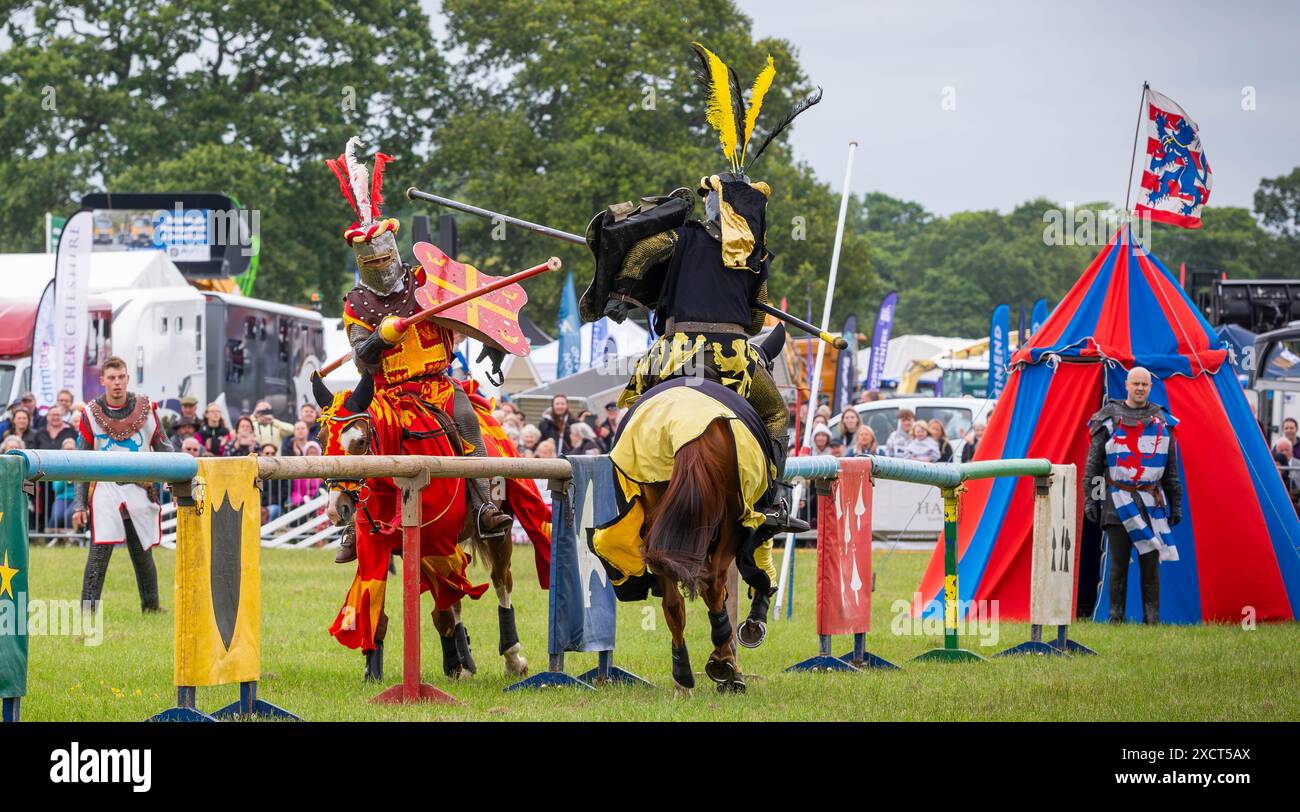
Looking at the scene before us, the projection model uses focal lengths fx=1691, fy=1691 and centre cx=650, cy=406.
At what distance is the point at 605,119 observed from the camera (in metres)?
39.6

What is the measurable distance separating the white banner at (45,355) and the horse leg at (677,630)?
13769 millimetres

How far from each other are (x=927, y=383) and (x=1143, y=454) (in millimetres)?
31108

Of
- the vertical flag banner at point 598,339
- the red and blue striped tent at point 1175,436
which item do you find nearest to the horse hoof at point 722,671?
the red and blue striped tent at point 1175,436

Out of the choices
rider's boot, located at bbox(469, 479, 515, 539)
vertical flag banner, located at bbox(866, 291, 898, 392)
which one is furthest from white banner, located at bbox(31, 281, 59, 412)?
vertical flag banner, located at bbox(866, 291, 898, 392)

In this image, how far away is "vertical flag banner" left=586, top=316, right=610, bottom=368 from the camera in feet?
91.2

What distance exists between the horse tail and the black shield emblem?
1910mm

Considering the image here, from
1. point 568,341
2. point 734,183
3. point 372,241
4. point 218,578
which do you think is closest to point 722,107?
point 734,183

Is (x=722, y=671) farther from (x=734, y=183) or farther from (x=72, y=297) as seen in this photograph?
(x=72, y=297)

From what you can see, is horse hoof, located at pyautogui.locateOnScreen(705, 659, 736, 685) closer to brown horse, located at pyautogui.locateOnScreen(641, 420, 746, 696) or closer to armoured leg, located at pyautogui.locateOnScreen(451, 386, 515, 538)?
brown horse, located at pyautogui.locateOnScreen(641, 420, 746, 696)

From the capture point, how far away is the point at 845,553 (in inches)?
370

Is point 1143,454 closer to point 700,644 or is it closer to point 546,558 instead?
point 700,644

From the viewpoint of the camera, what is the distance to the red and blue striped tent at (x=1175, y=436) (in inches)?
496

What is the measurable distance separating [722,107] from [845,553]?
8.46 feet

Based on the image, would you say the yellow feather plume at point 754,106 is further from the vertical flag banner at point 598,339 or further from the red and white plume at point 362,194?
the vertical flag banner at point 598,339
